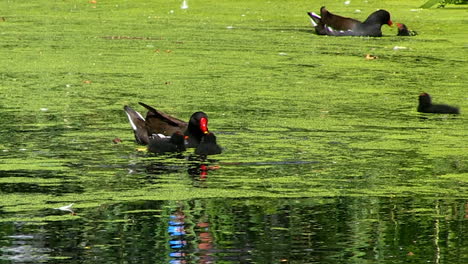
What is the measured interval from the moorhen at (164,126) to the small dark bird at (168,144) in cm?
9

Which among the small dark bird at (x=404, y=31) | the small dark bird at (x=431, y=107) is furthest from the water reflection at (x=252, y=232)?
the small dark bird at (x=404, y=31)

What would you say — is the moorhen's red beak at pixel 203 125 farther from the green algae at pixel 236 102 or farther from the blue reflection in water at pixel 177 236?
the blue reflection in water at pixel 177 236

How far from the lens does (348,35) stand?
17875mm

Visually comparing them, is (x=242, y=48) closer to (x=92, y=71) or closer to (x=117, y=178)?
(x=92, y=71)

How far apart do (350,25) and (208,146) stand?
9375 mm

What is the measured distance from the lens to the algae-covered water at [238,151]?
596 centimetres

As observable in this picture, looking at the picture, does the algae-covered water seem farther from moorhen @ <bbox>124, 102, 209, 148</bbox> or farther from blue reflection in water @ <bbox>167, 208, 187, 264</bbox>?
moorhen @ <bbox>124, 102, 209, 148</bbox>

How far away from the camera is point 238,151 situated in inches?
344

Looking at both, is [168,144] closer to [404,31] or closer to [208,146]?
[208,146]

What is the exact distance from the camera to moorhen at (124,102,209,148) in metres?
8.91

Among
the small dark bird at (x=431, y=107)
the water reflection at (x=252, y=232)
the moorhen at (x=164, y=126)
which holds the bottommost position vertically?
the small dark bird at (x=431, y=107)

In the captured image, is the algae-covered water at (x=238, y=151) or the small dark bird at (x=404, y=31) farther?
the small dark bird at (x=404, y=31)

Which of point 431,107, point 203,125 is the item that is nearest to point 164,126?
point 203,125

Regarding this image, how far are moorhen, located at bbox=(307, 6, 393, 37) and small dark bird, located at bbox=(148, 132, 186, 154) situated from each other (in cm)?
889
